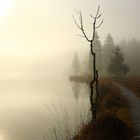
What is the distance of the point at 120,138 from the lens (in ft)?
51.5

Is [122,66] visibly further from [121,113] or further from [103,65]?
[121,113]

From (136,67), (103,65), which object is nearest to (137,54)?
(136,67)

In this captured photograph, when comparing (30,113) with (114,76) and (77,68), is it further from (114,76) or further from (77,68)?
(77,68)

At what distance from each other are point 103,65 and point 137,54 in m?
26.9

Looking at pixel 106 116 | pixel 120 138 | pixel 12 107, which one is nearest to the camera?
pixel 120 138

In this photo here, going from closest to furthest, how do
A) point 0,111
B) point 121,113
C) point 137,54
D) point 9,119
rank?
point 121,113, point 9,119, point 0,111, point 137,54

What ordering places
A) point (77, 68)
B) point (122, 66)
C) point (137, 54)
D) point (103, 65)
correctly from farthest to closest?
point (137, 54)
point (77, 68)
point (103, 65)
point (122, 66)

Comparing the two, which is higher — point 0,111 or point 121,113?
point 121,113

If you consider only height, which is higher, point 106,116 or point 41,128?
point 106,116

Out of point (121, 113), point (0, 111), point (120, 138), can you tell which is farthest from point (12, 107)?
point (120, 138)

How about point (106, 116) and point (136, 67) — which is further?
point (136, 67)

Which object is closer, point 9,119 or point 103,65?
point 9,119

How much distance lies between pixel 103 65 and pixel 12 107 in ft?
133

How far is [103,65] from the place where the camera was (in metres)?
73.8
